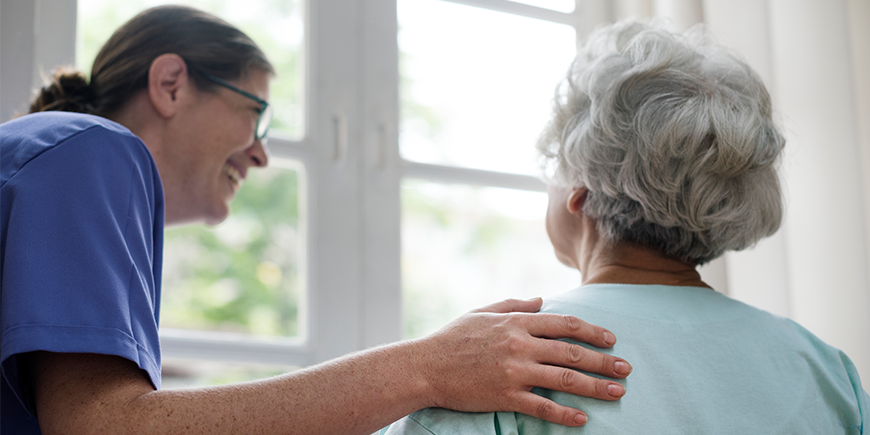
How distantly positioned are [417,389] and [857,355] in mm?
1211

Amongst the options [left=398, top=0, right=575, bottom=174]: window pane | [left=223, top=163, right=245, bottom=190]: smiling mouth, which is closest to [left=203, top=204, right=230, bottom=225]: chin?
[left=223, top=163, right=245, bottom=190]: smiling mouth

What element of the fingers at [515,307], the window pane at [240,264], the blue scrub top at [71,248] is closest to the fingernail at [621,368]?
the fingers at [515,307]

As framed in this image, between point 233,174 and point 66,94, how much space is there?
381 millimetres

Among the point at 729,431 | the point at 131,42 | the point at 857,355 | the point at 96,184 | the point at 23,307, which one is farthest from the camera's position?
the point at 857,355

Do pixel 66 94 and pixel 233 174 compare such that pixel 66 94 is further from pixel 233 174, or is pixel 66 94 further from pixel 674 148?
pixel 674 148

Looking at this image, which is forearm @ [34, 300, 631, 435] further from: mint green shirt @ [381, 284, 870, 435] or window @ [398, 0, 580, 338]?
window @ [398, 0, 580, 338]

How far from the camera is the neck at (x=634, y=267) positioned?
1.31 meters

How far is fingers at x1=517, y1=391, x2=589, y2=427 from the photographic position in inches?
41.1

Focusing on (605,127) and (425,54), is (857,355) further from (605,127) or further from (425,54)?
(425,54)

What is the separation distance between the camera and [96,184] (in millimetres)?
982

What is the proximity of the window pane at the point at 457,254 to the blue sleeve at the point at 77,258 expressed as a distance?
6836 mm

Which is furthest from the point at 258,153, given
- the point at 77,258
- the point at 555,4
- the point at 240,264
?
the point at 240,264

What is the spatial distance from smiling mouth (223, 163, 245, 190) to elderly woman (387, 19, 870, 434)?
0.75 metres

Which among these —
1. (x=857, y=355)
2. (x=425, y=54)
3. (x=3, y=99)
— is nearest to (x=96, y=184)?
(x=3, y=99)
